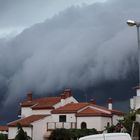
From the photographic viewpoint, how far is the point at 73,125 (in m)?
81.1

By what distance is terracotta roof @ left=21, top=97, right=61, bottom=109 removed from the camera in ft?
293

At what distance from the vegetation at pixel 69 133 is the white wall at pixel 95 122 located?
11.2 feet

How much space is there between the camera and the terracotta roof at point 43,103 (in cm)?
8918

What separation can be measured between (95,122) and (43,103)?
45.2 ft

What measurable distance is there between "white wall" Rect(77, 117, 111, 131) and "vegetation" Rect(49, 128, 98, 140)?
3.42 meters

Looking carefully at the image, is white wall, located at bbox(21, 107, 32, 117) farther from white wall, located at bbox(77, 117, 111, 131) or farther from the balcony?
white wall, located at bbox(77, 117, 111, 131)

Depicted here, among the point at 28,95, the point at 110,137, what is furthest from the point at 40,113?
the point at 110,137

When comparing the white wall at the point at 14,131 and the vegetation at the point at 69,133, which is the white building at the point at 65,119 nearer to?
the white wall at the point at 14,131

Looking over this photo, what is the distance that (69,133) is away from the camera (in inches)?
2948

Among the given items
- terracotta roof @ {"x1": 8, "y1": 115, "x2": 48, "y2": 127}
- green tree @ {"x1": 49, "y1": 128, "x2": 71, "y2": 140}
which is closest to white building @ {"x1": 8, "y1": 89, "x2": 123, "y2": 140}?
terracotta roof @ {"x1": 8, "y1": 115, "x2": 48, "y2": 127}

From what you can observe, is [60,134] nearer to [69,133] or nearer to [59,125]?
[69,133]

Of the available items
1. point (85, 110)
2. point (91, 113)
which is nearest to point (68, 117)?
point (85, 110)

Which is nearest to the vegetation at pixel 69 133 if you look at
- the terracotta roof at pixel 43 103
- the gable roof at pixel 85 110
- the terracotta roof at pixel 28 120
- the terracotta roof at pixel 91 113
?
the terracotta roof at pixel 91 113

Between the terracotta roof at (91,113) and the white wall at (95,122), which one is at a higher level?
the terracotta roof at (91,113)
